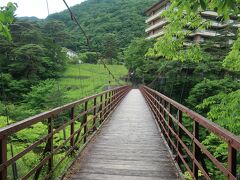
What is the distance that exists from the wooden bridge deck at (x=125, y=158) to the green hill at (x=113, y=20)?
76.6 m

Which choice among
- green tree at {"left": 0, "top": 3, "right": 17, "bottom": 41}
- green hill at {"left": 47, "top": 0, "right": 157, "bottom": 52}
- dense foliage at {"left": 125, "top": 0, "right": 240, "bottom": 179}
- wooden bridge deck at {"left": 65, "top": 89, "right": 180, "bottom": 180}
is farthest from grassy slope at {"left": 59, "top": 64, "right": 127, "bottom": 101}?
green tree at {"left": 0, "top": 3, "right": 17, "bottom": 41}

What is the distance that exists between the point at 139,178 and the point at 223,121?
15.0 feet

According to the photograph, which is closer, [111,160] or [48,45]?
[111,160]

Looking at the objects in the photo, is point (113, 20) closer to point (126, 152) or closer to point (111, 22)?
point (111, 22)

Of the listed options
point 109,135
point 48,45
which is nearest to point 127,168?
point 109,135

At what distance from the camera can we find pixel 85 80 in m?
63.5

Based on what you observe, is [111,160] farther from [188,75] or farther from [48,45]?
[48,45]

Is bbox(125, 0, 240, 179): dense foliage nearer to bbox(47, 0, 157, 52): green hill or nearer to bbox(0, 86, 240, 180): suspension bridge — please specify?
bbox(0, 86, 240, 180): suspension bridge

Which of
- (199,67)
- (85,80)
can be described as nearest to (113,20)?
(85,80)

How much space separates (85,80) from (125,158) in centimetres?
5807

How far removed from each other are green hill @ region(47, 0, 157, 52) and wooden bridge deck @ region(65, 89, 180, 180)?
7655 centimetres

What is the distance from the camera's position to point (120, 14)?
363ft

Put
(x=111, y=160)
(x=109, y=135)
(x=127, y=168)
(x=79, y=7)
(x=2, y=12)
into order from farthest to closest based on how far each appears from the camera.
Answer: (x=79, y=7) → (x=109, y=135) → (x=111, y=160) → (x=127, y=168) → (x=2, y=12)

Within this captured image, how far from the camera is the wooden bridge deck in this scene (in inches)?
193
